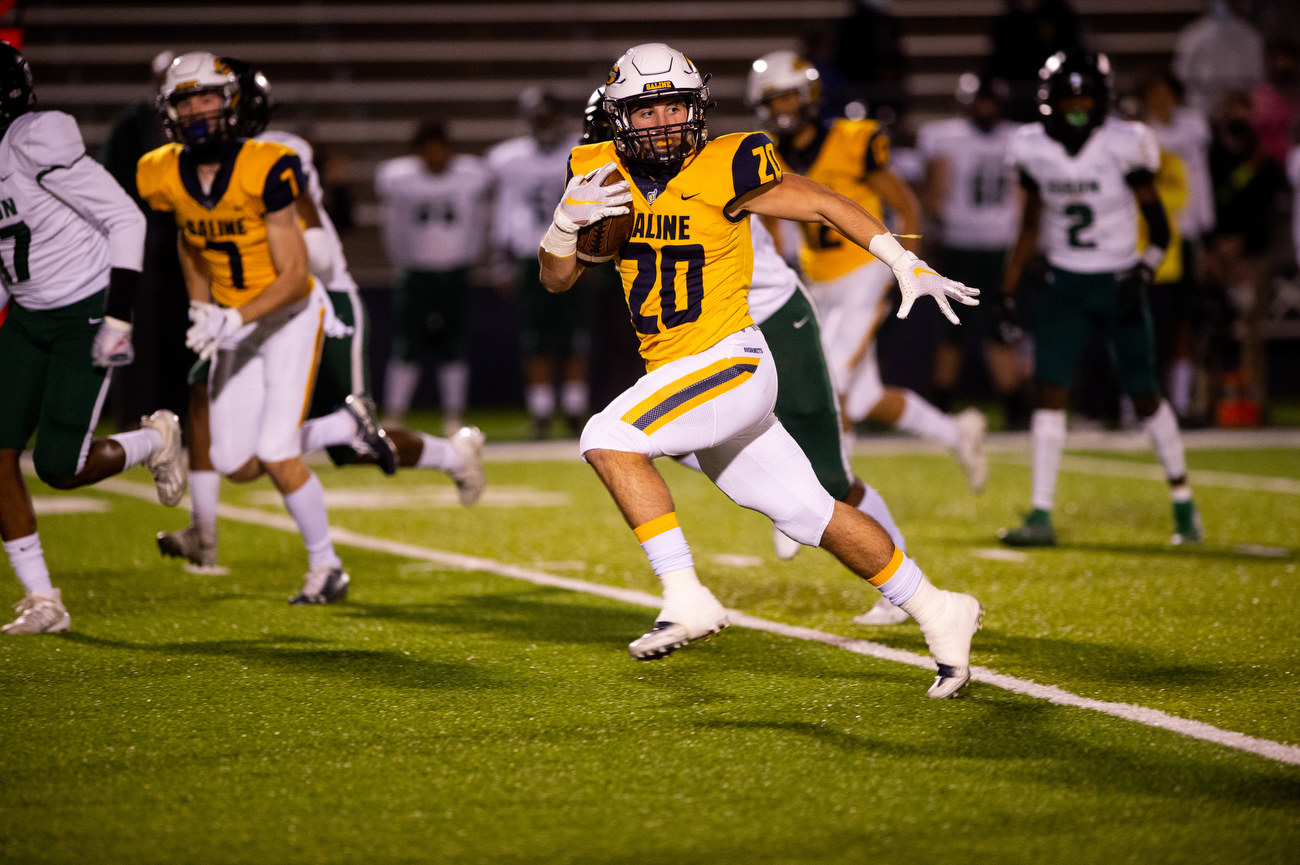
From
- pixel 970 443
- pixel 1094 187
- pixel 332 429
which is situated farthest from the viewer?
pixel 970 443

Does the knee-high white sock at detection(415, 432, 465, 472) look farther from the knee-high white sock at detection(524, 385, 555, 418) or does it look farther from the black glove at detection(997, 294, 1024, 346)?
the knee-high white sock at detection(524, 385, 555, 418)

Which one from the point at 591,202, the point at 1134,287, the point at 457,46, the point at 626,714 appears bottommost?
the point at 626,714

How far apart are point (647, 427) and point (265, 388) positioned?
1.99 meters

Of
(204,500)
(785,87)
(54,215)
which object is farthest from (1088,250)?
(54,215)

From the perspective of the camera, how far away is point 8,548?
4930mm

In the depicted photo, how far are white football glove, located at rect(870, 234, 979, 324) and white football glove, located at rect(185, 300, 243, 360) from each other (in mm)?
2177

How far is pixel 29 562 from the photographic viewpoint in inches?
194

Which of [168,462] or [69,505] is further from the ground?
[168,462]

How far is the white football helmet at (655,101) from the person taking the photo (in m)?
3.88

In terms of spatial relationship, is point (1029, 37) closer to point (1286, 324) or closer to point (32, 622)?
point (1286, 324)

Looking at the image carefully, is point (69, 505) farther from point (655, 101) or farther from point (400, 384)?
point (655, 101)

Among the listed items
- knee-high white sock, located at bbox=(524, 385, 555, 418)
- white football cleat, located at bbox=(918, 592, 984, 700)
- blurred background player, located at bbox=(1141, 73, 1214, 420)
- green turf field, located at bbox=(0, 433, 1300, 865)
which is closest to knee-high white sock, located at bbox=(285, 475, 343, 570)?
green turf field, located at bbox=(0, 433, 1300, 865)

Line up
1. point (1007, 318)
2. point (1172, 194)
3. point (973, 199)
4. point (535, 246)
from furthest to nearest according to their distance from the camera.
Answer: point (973, 199) < point (535, 246) < point (1172, 194) < point (1007, 318)

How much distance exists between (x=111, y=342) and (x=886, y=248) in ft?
8.24
